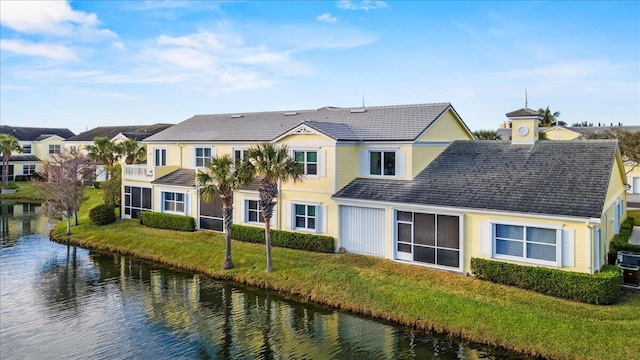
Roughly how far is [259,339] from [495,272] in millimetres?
10695

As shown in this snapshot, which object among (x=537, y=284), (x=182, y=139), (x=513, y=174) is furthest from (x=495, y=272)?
(x=182, y=139)

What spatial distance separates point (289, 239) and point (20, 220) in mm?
30971

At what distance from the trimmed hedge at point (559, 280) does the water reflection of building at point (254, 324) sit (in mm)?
5751

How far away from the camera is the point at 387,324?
62.1ft

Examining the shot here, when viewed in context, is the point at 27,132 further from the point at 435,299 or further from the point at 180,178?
the point at 435,299

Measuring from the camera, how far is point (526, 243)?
20.4 metres

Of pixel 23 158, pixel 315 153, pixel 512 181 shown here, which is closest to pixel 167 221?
pixel 315 153

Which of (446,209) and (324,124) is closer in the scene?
(446,209)

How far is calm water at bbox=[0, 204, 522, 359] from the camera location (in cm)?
1639

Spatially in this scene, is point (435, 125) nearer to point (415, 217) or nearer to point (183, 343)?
point (415, 217)

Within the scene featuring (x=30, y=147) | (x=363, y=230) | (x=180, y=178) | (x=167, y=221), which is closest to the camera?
(x=363, y=230)

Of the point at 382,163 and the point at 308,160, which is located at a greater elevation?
the point at 308,160

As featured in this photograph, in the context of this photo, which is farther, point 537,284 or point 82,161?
point 82,161

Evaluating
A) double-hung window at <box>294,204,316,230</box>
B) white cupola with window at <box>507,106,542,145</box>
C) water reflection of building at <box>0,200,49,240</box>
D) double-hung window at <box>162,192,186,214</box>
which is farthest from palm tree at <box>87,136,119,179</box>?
white cupola with window at <box>507,106,542,145</box>
